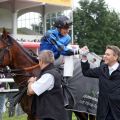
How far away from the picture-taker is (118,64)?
5973mm

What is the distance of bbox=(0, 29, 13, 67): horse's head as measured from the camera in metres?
6.59

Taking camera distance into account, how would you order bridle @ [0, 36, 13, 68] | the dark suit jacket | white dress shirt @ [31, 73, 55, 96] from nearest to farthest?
white dress shirt @ [31, 73, 55, 96]
the dark suit jacket
bridle @ [0, 36, 13, 68]

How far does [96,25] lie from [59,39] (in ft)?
166

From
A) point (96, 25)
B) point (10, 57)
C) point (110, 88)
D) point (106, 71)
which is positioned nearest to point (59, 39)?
point (10, 57)

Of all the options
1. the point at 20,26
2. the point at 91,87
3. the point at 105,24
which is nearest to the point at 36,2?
the point at 20,26

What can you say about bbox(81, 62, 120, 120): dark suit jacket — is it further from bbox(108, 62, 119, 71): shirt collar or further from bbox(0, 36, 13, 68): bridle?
bbox(0, 36, 13, 68): bridle

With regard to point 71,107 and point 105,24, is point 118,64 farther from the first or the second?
point 105,24

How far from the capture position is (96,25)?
56938 millimetres

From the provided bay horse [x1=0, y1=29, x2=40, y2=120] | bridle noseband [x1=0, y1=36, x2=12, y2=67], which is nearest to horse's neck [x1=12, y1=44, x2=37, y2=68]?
bay horse [x1=0, y1=29, x2=40, y2=120]

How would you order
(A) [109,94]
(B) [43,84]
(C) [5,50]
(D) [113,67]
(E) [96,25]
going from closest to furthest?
(B) [43,84]
(A) [109,94]
(D) [113,67]
(C) [5,50]
(E) [96,25]

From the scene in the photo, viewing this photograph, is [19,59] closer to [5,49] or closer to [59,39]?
[5,49]

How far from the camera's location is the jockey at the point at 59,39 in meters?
6.82

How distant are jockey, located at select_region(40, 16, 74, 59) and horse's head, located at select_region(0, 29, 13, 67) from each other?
64cm

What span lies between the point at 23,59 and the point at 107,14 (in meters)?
51.5
